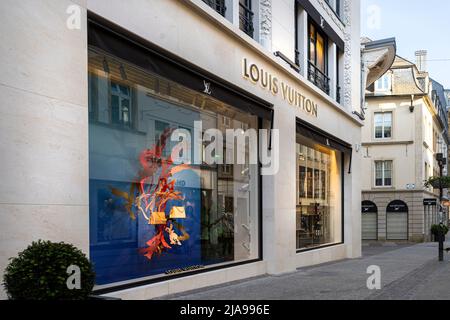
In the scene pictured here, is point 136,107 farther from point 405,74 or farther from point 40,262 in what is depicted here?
point 405,74

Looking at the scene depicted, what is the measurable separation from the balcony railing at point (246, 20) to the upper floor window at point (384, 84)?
29.6 metres

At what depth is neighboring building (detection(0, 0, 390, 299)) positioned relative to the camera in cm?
670

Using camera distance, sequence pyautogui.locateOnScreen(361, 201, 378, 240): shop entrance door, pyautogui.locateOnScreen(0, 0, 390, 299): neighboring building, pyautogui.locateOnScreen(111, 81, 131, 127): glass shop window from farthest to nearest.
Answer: pyautogui.locateOnScreen(361, 201, 378, 240): shop entrance door, pyautogui.locateOnScreen(111, 81, 131, 127): glass shop window, pyautogui.locateOnScreen(0, 0, 390, 299): neighboring building

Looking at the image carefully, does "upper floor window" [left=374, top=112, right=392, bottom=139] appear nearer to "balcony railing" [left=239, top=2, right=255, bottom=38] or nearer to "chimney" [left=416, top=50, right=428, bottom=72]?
"chimney" [left=416, top=50, right=428, bottom=72]

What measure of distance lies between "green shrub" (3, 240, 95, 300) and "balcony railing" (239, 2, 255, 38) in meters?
9.27

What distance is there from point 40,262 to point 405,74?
3989cm

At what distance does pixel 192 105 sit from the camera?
38.4 feet

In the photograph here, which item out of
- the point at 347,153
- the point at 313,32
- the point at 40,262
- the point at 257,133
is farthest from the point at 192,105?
the point at 347,153

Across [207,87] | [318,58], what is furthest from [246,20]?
[318,58]

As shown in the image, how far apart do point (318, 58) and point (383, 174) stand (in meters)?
23.8

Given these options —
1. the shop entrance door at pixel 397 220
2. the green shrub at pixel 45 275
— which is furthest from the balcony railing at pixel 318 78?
the shop entrance door at pixel 397 220

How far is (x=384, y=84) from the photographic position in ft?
137

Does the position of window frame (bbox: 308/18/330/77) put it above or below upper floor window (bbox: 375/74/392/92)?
below

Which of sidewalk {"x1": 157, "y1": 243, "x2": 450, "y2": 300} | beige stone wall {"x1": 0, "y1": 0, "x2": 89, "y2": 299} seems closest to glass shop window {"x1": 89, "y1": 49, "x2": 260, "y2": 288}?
sidewalk {"x1": 157, "y1": 243, "x2": 450, "y2": 300}
